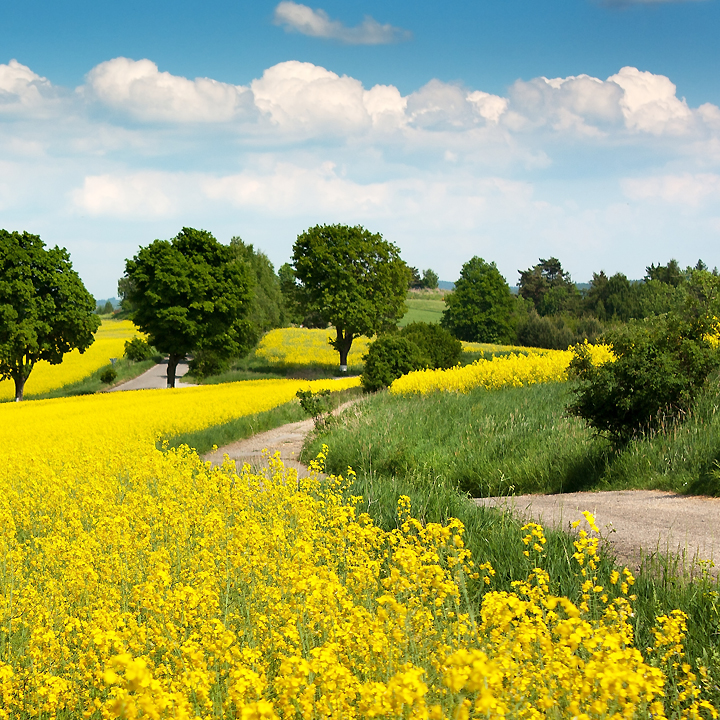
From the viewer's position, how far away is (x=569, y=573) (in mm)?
5262

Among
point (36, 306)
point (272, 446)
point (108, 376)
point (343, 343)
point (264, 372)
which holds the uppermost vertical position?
point (36, 306)

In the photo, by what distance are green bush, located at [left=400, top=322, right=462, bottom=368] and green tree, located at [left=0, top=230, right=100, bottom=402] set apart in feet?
57.6

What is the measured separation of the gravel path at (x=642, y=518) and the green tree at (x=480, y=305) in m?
67.2

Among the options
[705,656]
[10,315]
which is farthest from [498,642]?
[10,315]

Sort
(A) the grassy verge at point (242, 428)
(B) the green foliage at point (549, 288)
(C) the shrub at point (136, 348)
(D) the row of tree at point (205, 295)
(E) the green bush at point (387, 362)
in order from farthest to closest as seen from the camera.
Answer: (B) the green foliage at point (549, 288) < (C) the shrub at point (136, 348) < (D) the row of tree at point (205, 295) < (E) the green bush at point (387, 362) < (A) the grassy verge at point (242, 428)

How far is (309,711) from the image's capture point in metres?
2.49

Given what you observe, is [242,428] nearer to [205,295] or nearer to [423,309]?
[205,295]

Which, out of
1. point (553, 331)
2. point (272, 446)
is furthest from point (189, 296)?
point (553, 331)

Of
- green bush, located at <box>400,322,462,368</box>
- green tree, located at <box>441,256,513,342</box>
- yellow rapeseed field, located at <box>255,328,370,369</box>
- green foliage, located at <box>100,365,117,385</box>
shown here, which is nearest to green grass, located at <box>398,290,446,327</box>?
green tree, located at <box>441,256,513,342</box>

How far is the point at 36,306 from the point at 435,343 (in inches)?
841

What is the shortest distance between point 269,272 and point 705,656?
66005 mm

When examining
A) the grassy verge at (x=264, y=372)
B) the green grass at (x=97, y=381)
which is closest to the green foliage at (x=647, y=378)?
the grassy verge at (x=264, y=372)

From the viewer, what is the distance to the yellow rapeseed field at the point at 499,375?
2023cm

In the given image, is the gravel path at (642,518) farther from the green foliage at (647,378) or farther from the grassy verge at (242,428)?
the grassy verge at (242,428)
